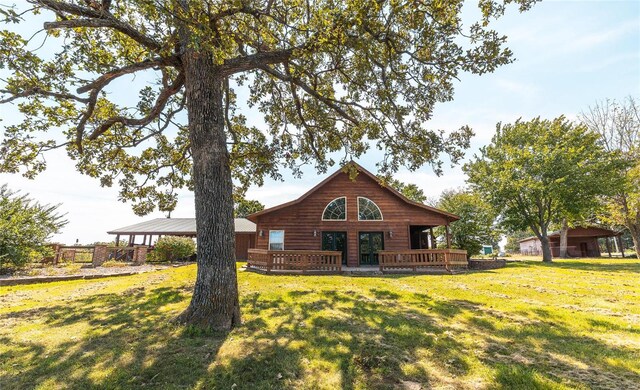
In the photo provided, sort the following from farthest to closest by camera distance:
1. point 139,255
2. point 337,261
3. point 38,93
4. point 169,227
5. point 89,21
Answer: point 169,227
point 139,255
point 337,261
point 38,93
point 89,21

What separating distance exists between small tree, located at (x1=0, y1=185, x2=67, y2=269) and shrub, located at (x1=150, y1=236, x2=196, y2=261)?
704cm

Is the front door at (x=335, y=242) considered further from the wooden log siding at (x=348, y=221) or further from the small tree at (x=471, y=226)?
the small tree at (x=471, y=226)

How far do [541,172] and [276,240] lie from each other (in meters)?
21.0

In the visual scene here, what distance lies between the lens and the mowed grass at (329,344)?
3.20 metres

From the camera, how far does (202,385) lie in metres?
3.05

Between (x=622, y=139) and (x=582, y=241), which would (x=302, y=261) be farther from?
(x=582, y=241)

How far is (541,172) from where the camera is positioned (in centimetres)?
2170

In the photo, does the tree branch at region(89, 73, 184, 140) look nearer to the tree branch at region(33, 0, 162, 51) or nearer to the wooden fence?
the tree branch at region(33, 0, 162, 51)

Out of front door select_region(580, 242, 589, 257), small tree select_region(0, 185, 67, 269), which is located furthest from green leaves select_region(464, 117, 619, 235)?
small tree select_region(0, 185, 67, 269)

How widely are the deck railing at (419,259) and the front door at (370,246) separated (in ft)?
9.40

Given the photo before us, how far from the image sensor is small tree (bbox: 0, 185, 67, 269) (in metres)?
11.7

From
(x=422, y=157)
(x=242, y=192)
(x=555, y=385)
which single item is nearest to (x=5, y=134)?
(x=242, y=192)

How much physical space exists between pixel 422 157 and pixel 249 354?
23.0ft

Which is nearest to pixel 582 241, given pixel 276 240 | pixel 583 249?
pixel 583 249
